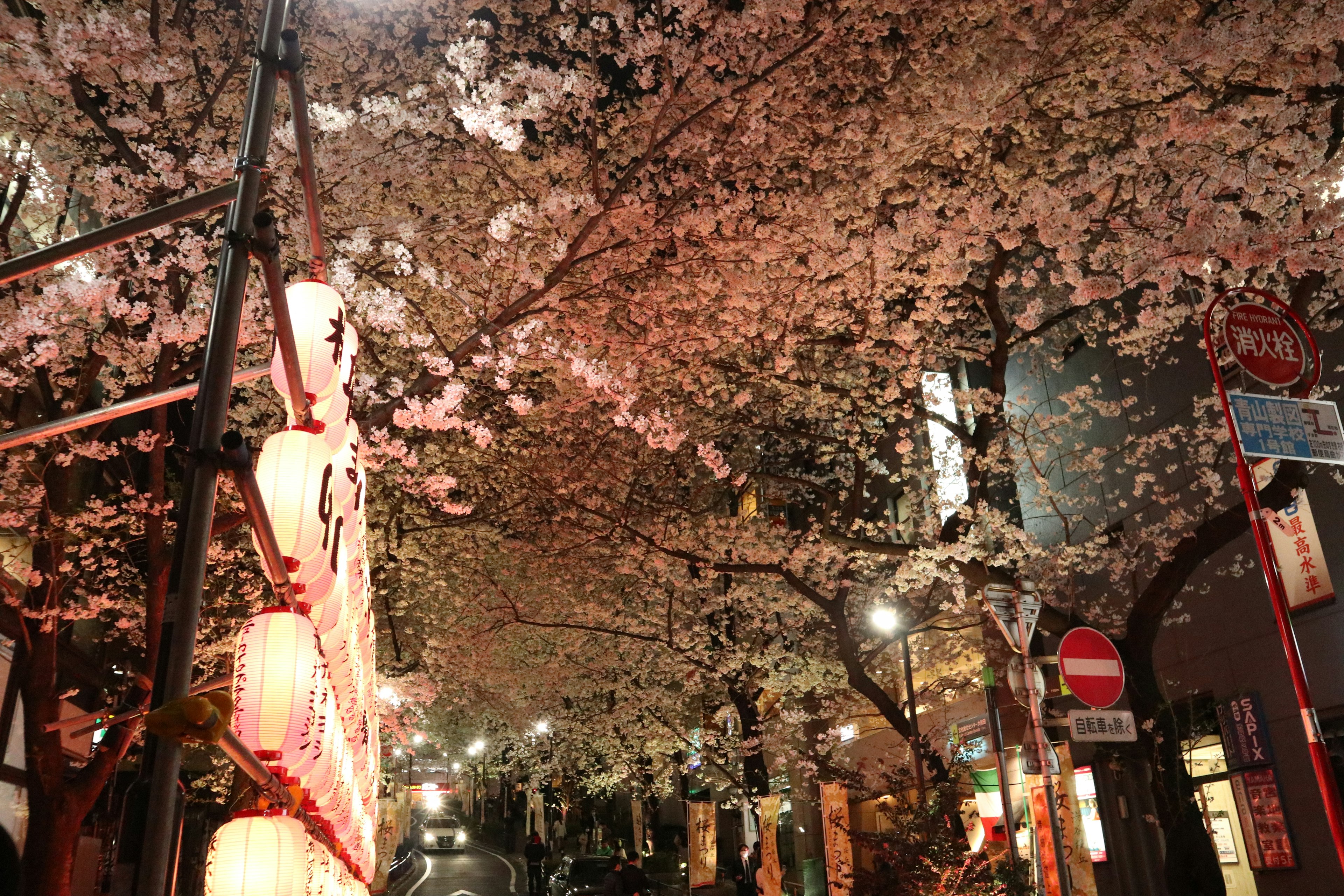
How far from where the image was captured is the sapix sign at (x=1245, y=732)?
42.4 feet

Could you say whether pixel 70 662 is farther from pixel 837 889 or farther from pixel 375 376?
pixel 837 889

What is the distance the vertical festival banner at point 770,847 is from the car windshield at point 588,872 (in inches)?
189

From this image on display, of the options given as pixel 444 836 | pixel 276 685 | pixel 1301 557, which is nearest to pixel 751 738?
pixel 1301 557

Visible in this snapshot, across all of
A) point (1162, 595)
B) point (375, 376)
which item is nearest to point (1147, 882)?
point (1162, 595)

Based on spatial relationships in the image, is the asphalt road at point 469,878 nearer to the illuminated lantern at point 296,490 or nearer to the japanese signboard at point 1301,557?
the japanese signboard at point 1301,557

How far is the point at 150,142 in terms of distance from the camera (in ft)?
35.4

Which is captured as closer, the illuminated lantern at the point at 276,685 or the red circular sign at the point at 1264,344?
the illuminated lantern at the point at 276,685

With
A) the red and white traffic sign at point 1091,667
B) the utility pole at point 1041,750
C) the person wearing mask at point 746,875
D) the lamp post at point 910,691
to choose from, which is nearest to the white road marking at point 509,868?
the person wearing mask at point 746,875

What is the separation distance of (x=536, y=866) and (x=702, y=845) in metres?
7.02

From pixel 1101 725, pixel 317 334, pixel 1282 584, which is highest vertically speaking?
pixel 317 334

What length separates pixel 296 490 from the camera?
5.73 metres

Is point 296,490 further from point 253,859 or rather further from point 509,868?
point 509,868

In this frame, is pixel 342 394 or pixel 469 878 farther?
pixel 469 878

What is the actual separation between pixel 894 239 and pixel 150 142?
9258mm
